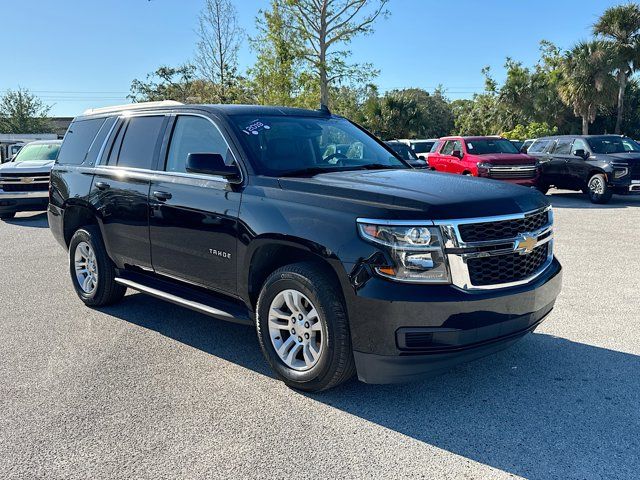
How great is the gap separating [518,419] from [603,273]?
4238 millimetres

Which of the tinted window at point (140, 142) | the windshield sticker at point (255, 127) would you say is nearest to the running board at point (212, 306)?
the tinted window at point (140, 142)

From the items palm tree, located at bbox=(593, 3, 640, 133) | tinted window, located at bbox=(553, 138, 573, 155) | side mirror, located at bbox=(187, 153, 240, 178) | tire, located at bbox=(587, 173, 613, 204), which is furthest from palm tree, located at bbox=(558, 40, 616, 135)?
side mirror, located at bbox=(187, 153, 240, 178)

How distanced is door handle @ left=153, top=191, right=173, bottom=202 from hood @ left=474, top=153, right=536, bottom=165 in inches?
457

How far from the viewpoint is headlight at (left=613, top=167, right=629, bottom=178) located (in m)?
13.9

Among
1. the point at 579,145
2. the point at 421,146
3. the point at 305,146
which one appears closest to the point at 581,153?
the point at 579,145

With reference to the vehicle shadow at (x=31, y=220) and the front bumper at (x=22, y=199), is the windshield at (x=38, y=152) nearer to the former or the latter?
the vehicle shadow at (x=31, y=220)

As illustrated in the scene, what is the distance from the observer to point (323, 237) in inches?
134

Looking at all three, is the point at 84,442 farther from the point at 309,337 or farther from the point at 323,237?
the point at 323,237

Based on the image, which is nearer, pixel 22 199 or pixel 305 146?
pixel 305 146

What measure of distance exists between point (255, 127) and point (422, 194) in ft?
5.23

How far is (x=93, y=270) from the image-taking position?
18.7 feet

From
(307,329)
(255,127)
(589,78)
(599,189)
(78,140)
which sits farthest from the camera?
(589,78)

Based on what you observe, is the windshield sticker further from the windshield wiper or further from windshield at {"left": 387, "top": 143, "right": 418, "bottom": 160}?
windshield at {"left": 387, "top": 143, "right": 418, "bottom": 160}

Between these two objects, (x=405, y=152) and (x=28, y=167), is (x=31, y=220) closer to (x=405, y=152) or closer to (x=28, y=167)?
(x=28, y=167)
